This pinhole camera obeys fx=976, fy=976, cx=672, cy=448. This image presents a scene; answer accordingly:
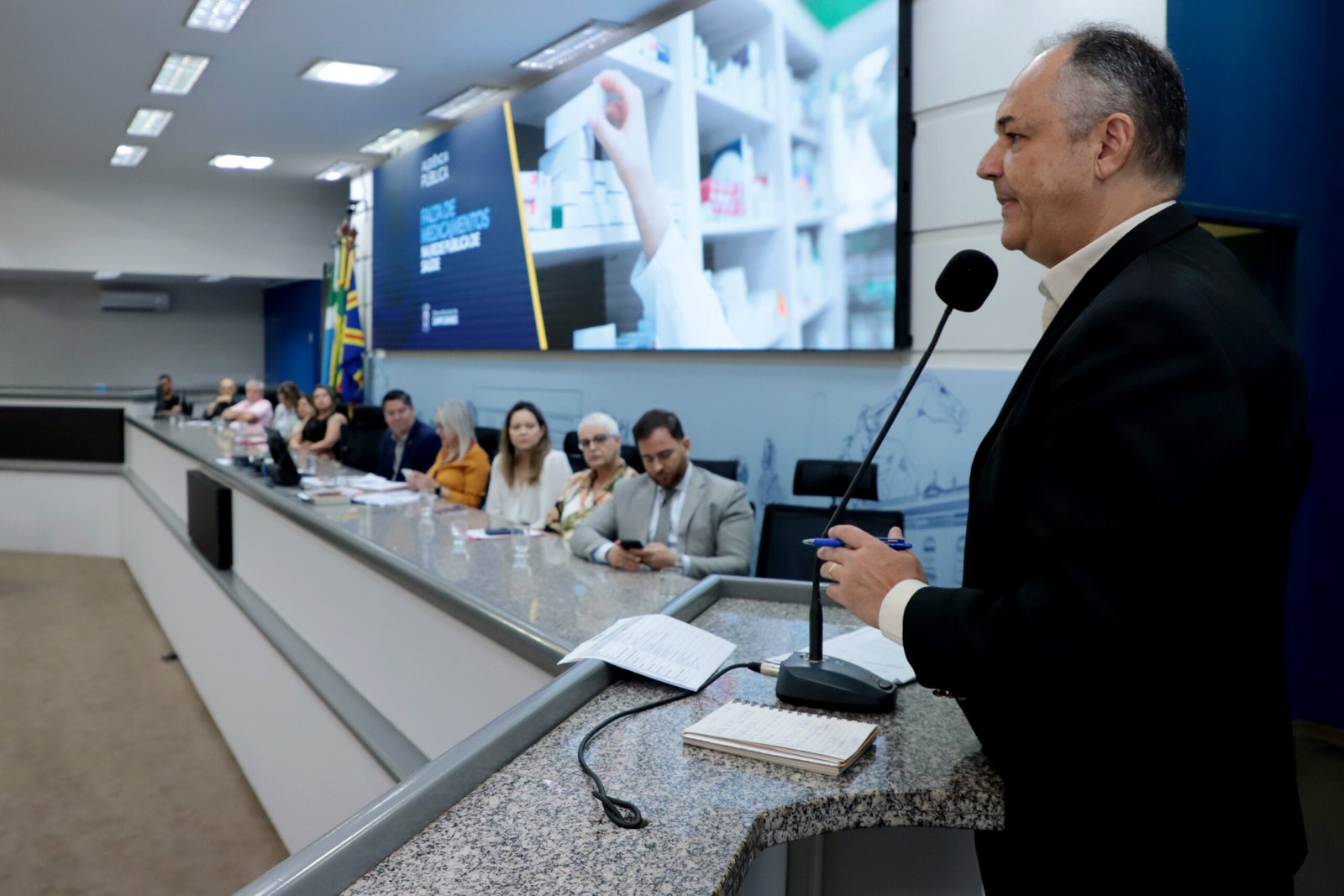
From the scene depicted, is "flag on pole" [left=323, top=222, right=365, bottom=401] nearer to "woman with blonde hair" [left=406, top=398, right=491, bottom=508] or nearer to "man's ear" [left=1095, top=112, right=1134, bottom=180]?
"woman with blonde hair" [left=406, top=398, right=491, bottom=508]

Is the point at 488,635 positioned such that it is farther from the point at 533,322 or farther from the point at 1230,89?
the point at 533,322

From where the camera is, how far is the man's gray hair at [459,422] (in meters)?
4.98

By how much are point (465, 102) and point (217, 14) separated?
1973 mm

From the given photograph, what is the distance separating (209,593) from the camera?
4.45m

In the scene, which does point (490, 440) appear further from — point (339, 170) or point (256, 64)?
point (339, 170)

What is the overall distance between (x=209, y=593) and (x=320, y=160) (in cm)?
543

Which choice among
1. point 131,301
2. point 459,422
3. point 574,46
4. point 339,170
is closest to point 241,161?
point 339,170

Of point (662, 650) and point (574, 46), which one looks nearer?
point (662, 650)

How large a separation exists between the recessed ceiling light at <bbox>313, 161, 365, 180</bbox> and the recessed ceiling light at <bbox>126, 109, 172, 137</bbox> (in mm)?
1607

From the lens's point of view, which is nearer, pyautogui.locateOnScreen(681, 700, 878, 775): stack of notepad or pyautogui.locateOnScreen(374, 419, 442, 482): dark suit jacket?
pyautogui.locateOnScreen(681, 700, 878, 775): stack of notepad

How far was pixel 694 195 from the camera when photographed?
4.82m

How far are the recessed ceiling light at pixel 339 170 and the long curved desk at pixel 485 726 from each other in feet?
17.0

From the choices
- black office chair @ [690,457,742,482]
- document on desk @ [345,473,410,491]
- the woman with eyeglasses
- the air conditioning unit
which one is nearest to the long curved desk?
document on desk @ [345,473,410,491]

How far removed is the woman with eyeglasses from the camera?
3.59 meters
